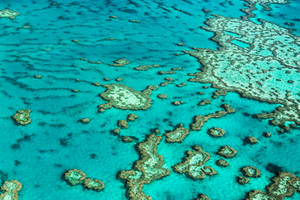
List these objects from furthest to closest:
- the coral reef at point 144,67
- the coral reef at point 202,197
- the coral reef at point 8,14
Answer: the coral reef at point 8,14
the coral reef at point 144,67
the coral reef at point 202,197

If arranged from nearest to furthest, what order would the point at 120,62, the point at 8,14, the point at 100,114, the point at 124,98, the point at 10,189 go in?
the point at 10,189 < the point at 100,114 < the point at 124,98 < the point at 120,62 < the point at 8,14

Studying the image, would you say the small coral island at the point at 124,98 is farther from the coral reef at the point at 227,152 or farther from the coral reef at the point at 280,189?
the coral reef at the point at 280,189

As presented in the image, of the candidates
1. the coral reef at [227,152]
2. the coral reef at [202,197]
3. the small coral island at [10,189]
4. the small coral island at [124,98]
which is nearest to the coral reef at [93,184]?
the small coral island at [10,189]

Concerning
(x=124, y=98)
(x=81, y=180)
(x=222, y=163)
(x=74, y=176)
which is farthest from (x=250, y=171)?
(x=124, y=98)

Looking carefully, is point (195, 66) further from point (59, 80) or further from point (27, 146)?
point (27, 146)

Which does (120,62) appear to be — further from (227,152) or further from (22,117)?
(227,152)
